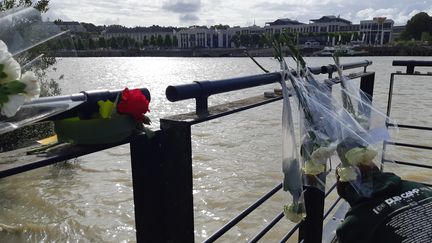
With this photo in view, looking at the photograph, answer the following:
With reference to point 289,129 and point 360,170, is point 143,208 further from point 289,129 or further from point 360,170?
point 360,170

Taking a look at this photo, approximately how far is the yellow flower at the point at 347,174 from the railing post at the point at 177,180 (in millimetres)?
533

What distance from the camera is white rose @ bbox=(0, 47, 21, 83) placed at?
2.39 feet

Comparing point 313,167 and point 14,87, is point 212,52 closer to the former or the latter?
point 313,167

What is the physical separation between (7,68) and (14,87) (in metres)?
0.04

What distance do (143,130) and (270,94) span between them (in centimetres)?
79

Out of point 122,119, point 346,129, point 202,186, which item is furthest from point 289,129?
point 202,186

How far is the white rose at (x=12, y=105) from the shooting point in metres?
0.73

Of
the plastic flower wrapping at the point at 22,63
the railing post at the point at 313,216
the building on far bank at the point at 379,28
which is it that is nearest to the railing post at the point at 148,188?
the plastic flower wrapping at the point at 22,63

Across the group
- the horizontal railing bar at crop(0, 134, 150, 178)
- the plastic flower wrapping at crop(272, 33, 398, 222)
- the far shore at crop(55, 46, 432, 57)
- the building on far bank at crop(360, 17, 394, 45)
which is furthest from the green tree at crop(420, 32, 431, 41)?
the horizontal railing bar at crop(0, 134, 150, 178)

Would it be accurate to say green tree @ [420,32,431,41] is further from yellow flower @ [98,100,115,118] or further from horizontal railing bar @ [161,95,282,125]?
yellow flower @ [98,100,115,118]

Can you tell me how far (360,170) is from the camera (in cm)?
129

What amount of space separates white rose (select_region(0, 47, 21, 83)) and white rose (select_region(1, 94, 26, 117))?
0.04m

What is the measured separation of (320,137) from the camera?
1397 mm

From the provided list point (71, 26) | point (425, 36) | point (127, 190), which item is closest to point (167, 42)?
point (425, 36)
